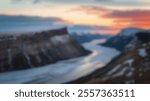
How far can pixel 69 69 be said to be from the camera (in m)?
2.57

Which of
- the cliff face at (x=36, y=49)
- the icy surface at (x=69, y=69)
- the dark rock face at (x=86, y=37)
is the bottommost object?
the icy surface at (x=69, y=69)

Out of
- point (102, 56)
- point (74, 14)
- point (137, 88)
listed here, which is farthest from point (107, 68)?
point (74, 14)

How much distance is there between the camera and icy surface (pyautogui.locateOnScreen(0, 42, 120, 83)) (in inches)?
100

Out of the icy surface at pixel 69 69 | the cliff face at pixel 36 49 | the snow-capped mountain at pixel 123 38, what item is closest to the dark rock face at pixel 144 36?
the snow-capped mountain at pixel 123 38

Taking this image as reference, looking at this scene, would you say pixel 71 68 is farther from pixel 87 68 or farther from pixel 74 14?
pixel 74 14

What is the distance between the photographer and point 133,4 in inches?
100.0

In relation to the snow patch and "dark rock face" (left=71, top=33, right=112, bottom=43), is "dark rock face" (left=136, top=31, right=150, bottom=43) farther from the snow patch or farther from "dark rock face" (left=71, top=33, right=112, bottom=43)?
"dark rock face" (left=71, top=33, right=112, bottom=43)

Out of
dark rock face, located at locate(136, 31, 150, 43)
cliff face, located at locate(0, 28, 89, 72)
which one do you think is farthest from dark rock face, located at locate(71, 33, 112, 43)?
dark rock face, located at locate(136, 31, 150, 43)

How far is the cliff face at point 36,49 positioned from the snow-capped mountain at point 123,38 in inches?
7.7

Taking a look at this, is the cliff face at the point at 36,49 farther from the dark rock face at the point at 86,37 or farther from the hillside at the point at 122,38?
the hillside at the point at 122,38

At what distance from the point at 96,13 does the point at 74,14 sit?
0.15m

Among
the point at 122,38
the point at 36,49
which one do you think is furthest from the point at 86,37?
the point at 36,49

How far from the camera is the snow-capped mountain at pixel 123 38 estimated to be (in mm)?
2557

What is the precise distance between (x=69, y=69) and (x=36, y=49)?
27 cm
